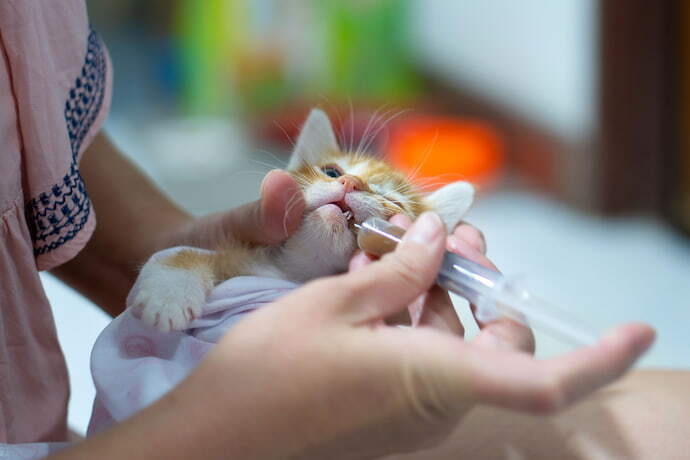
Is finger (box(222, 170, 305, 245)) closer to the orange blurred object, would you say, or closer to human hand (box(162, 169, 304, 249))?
human hand (box(162, 169, 304, 249))

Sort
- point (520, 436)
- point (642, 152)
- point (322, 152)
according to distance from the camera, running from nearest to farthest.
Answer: point (520, 436) → point (322, 152) → point (642, 152)

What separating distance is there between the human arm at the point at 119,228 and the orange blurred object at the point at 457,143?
844 mm

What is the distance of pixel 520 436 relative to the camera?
675 mm

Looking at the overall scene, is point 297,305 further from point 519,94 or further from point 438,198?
point 519,94

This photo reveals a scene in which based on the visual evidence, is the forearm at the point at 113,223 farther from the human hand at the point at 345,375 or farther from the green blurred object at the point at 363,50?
the green blurred object at the point at 363,50

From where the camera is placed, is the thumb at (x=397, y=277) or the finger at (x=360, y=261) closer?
the thumb at (x=397, y=277)

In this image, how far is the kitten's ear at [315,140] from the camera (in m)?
0.78

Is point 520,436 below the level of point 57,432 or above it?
above

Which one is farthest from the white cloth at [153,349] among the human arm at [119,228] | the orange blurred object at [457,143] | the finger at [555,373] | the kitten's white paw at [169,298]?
the orange blurred object at [457,143]

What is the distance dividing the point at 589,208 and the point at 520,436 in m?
1.67

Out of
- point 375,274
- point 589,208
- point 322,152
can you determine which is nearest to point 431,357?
point 375,274

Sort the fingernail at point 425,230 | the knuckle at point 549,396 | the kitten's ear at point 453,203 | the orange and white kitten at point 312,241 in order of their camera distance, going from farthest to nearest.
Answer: the kitten's ear at point 453,203, the orange and white kitten at point 312,241, the fingernail at point 425,230, the knuckle at point 549,396

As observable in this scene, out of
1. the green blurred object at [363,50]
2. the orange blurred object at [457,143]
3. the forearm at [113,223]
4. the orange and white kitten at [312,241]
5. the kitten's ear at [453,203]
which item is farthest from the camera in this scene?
the green blurred object at [363,50]

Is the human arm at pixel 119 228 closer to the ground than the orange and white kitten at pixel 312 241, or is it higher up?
closer to the ground
